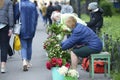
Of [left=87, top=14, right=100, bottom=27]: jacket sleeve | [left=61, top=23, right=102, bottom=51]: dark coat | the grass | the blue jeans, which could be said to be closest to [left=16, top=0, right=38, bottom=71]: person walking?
the blue jeans

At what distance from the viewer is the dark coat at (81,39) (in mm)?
11570

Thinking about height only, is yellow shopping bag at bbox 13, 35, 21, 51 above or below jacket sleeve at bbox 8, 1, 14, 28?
below

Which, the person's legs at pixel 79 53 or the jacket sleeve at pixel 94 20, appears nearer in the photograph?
the person's legs at pixel 79 53

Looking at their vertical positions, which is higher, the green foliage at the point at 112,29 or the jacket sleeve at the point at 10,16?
the jacket sleeve at the point at 10,16

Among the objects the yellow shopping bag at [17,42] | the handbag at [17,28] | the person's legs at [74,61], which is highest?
the handbag at [17,28]

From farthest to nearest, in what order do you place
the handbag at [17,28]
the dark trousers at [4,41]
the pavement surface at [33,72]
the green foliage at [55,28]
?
the handbag at [17,28]
the dark trousers at [4,41]
the green foliage at [55,28]
the pavement surface at [33,72]

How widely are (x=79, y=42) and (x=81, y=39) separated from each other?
10 centimetres

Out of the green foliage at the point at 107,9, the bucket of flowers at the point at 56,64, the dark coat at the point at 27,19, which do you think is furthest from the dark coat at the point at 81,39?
the green foliage at the point at 107,9

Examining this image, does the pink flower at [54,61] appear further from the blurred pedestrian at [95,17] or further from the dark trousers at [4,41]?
the blurred pedestrian at [95,17]

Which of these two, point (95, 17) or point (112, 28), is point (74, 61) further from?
point (112, 28)

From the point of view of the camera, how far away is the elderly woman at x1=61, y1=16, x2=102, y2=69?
11578mm

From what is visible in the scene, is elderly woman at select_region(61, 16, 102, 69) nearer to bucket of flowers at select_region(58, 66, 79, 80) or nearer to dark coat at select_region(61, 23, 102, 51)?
dark coat at select_region(61, 23, 102, 51)

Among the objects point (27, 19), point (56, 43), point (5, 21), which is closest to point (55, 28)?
point (56, 43)

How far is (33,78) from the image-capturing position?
12.4m
